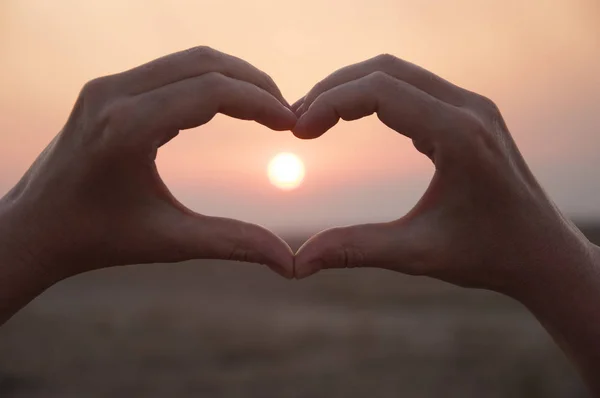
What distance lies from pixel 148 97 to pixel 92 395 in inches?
299

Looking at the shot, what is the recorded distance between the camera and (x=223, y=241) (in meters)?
1.74

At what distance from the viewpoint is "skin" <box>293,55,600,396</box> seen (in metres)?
1.68

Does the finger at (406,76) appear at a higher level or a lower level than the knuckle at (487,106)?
higher

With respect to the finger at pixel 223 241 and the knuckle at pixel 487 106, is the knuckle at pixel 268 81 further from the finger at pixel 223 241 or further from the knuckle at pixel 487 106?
the knuckle at pixel 487 106

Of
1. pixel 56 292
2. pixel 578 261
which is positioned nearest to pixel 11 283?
pixel 578 261

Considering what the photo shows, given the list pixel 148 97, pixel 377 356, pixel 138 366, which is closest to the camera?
pixel 148 97

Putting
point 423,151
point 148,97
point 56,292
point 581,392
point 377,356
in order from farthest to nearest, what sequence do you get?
point 56,292, point 377,356, point 581,392, point 423,151, point 148,97

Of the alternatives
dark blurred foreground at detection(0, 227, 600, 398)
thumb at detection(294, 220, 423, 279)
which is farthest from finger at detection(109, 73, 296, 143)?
dark blurred foreground at detection(0, 227, 600, 398)

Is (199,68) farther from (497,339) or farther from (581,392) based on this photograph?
(497,339)

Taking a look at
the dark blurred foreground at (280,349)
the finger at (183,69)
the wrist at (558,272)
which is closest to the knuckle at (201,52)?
the finger at (183,69)

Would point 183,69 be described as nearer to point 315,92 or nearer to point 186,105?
point 186,105

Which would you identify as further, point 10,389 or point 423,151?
point 10,389

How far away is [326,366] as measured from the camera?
973cm

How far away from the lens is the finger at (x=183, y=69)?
5.42 feet
